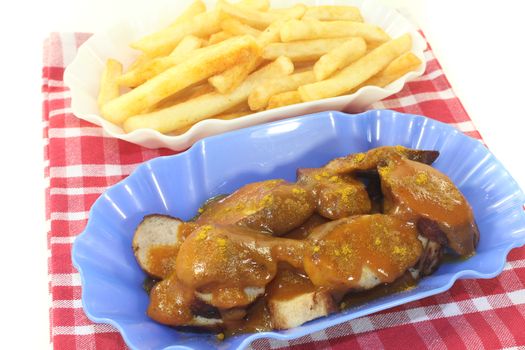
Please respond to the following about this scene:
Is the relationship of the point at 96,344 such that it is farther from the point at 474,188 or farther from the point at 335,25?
the point at 335,25

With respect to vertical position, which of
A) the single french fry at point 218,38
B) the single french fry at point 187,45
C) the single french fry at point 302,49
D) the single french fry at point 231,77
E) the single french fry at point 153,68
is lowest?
the single french fry at point 231,77

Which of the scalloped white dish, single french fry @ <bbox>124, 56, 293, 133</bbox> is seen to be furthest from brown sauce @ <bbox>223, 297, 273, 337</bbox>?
single french fry @ <bbox>124, 56, 293, 133</bbox>

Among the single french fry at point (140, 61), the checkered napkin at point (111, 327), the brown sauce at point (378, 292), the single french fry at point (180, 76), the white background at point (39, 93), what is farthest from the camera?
the single french fry at point (140, 61)

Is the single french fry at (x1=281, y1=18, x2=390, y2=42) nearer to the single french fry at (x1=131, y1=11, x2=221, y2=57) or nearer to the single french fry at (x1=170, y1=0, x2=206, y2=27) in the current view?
the single french fry at (x1=131, y1=11, x2=221, y2=57)

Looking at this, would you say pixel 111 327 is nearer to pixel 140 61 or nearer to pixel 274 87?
pixel 274 87

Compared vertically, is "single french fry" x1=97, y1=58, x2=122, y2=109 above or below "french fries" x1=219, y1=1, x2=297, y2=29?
below

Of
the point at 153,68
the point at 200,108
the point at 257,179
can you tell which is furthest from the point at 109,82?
the point at 257,179

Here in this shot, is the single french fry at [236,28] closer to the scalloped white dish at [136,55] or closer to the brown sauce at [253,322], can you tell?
the scalloped white dish at [136,55]

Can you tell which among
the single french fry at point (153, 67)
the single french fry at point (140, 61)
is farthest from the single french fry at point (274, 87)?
the single french fry at point (140, 61)
